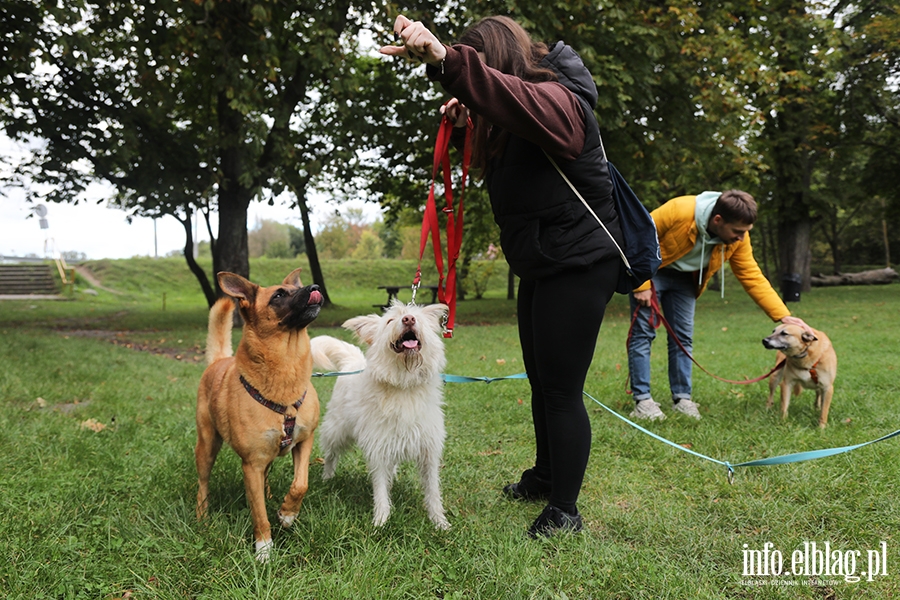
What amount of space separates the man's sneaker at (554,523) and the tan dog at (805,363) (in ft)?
9.96

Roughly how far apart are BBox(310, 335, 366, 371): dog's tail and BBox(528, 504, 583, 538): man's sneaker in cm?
167

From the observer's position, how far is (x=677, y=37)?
13375 millimetres

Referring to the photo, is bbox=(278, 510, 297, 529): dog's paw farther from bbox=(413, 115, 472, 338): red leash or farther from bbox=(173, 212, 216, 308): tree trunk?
bbox=(173, 212, 216, 308): tree trunk

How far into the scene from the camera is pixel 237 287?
9.10 feet

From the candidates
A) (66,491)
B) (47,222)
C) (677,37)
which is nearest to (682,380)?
(66,491)

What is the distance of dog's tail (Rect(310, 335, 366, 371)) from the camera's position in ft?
13.3

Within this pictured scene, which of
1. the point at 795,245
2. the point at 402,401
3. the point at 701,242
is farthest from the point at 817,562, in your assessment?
the point at 795,245

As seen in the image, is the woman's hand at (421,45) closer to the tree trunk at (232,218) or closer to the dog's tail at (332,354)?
the dog's tail at (332,354)

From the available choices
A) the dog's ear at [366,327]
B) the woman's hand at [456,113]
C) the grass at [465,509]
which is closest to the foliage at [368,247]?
the grass at [465,509]

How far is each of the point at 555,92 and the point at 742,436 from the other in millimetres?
3476

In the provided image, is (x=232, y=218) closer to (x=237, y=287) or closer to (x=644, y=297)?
(x=644, y=297)

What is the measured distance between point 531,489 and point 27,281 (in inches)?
1476

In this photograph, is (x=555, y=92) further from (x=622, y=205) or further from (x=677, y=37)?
(x=677, y=37)

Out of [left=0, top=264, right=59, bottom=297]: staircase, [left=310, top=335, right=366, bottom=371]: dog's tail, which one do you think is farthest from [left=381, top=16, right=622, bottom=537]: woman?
[left=0, top=264, right=59, bottom=297]: staircase
